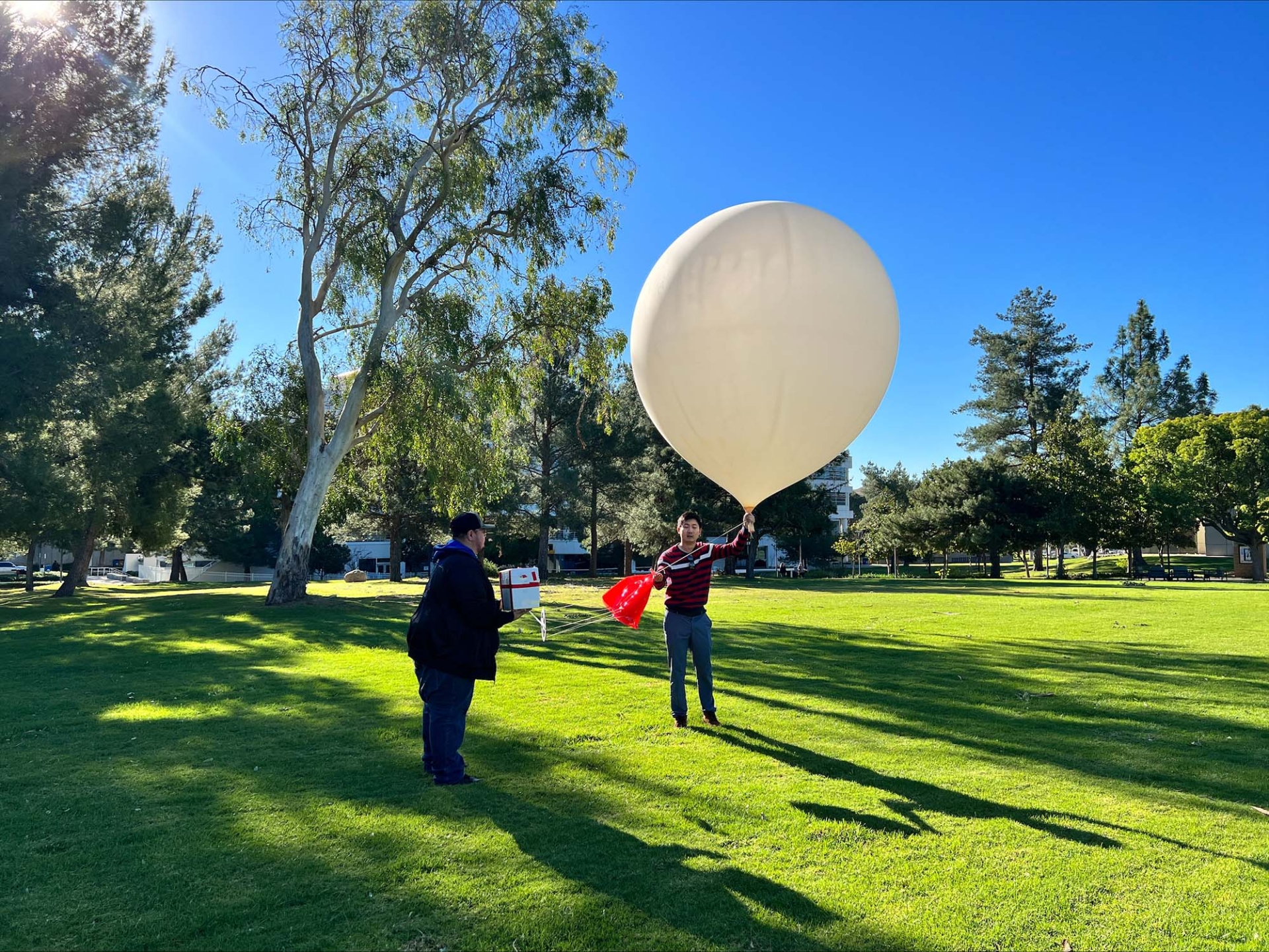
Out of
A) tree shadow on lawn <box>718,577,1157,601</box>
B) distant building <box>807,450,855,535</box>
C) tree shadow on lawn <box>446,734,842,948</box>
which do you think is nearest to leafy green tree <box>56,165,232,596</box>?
tree shadow on lawn <box>446,734,842,948</box>

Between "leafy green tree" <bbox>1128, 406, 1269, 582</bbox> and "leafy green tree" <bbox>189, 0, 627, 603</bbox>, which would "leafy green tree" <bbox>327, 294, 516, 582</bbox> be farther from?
"leafy green tree" <bbox>1128, 406, 1269, 582</bbox>

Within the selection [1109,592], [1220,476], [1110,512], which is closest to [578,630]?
[1109,592]

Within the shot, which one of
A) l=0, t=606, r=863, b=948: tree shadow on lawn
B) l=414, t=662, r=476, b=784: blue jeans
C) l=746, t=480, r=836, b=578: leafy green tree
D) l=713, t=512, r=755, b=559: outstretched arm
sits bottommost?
l=0, t=606, r=863, b=948: tree shadow on lawn

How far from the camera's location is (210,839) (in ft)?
13.7

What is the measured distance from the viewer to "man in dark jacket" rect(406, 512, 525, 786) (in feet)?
16.7

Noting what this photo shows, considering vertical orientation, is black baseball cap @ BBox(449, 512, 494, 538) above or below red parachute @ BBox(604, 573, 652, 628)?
above

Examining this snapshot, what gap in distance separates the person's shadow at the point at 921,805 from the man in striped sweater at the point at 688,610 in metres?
0.93

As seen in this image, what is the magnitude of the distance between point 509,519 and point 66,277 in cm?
2352

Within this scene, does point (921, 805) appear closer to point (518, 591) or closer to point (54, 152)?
point (518, 591)

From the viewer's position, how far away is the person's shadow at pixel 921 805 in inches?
170

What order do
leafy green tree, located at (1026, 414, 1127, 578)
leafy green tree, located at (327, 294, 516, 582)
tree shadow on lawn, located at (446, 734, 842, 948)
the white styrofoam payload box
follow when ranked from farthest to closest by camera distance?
leafy green tree, located at (1026, 414, 1127, 578)
leafy green tree, located at (327, 294, 516, 582)
the white styrofoam payload box
tree shadow on lawn, located at (446, 734, 842, 948)

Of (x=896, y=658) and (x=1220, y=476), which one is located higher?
(x=1220, y=476)

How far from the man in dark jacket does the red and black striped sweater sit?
193 cm

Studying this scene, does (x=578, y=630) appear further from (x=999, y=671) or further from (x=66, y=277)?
(x=66, y=277)
